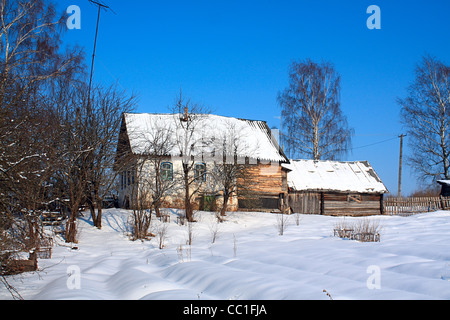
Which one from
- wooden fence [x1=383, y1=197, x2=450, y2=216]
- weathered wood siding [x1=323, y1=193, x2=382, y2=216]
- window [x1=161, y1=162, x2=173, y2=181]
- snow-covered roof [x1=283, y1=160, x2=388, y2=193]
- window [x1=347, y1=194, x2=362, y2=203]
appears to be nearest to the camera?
window [x1=161, y1=162, x2=173, y2=181]

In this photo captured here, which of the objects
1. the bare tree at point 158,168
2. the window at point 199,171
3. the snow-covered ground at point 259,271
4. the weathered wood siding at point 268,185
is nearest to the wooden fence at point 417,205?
the weathered wood siding at point 268,185

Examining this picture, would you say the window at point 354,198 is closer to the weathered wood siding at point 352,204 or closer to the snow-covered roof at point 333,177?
the weathered wood siding at point 352,204

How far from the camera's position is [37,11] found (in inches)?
609

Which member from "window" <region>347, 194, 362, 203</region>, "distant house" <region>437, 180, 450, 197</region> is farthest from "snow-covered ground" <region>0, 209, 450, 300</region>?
"distant house" <region>437, 180, 450, 197</region>

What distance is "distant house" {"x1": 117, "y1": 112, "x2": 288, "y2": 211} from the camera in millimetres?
23828

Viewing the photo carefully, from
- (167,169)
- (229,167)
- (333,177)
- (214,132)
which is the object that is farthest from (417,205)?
(167,169)

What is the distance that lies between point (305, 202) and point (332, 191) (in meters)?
2.01

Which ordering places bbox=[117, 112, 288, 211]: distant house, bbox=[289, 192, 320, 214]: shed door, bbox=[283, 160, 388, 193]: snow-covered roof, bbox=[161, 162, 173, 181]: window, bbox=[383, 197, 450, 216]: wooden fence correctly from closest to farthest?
bbox=[161, 162, 173, 181]: window
bbox=[117, 112, 288, 211]: distant house
bbox=[289, 192, 320, 214]: shed door
bbox=[383, 197, 450, 216]: wooden fence
bbox=[283, 160, 388, 193]: snow-covered roof

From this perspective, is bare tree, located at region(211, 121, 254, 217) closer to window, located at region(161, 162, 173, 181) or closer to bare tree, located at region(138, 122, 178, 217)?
window, located at region(161, 162, 173, 181)

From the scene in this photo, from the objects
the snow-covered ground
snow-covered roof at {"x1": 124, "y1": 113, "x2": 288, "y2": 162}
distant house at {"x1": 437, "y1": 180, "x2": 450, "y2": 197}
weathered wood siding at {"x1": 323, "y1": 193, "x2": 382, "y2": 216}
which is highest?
snow-covered roof at {"x1": 124, "y1": 113, "x2": 288, "y2": 162}

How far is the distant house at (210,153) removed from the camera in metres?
23.8

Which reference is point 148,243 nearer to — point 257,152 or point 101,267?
point 101,267

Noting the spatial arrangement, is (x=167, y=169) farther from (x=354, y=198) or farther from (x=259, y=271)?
(x=259, y=271)
